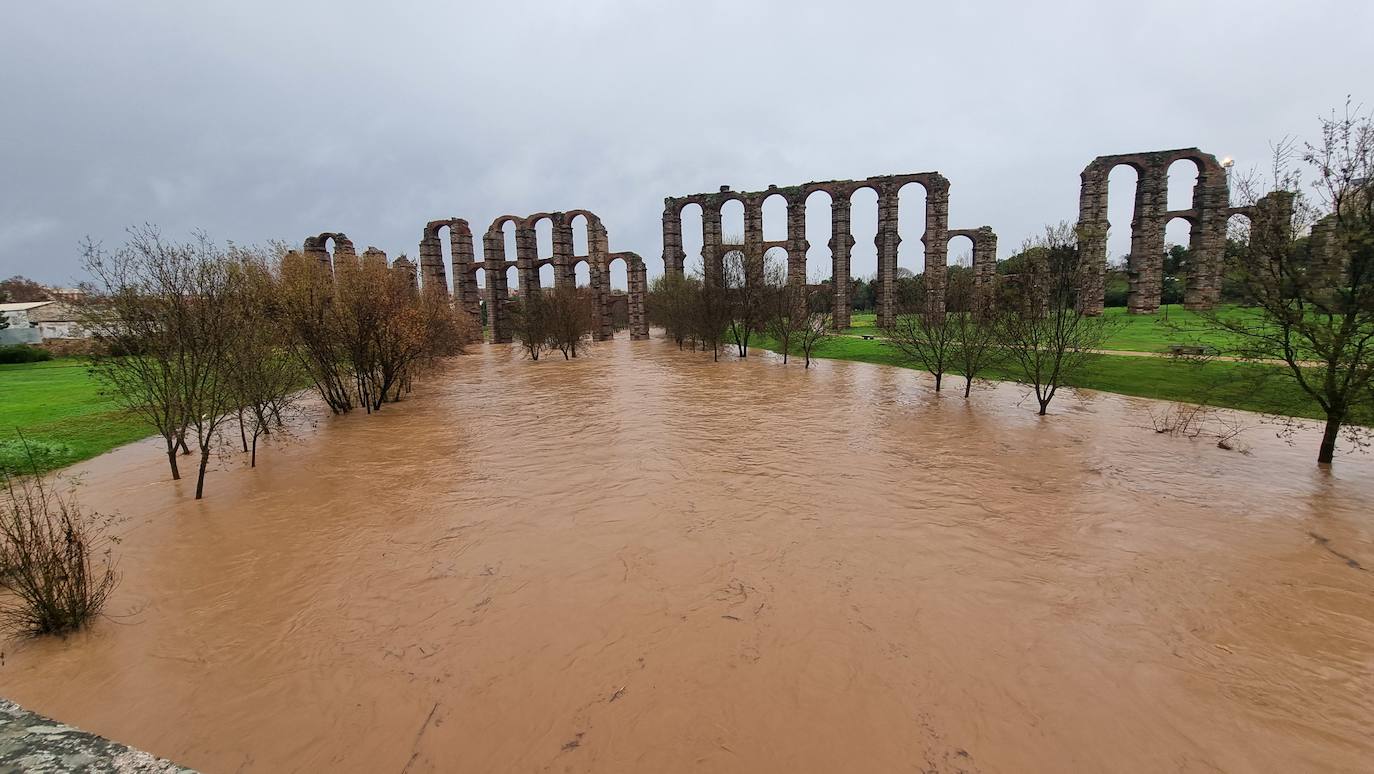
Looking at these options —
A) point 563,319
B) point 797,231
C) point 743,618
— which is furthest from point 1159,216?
point 743,618

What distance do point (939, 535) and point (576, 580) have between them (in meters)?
3.96

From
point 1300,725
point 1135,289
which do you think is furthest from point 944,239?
point 1300,725

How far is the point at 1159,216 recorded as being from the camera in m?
32.9

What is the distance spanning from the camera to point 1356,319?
8.06m

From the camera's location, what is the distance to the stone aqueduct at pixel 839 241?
32.8 m

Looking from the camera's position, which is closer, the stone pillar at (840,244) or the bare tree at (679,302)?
the bare tree at (679,302)

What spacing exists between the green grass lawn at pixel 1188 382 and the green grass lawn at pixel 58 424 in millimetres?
19206

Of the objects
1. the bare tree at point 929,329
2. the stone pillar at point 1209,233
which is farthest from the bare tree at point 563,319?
the stone pillar at point 1209,233

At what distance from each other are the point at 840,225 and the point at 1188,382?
97.6 feet

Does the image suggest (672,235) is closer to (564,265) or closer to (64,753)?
(564,265)

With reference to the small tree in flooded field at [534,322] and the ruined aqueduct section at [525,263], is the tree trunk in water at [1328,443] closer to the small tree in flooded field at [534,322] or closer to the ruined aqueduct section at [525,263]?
the small tree in flooded field at [534,322]

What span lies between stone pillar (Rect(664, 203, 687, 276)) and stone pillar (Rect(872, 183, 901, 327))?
49.9ft

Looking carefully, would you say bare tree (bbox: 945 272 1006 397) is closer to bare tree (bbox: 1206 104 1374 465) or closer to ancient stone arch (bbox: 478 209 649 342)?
bare tree (bbox: 1206 104 1374 465)

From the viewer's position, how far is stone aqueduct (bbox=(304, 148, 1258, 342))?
32844mm
